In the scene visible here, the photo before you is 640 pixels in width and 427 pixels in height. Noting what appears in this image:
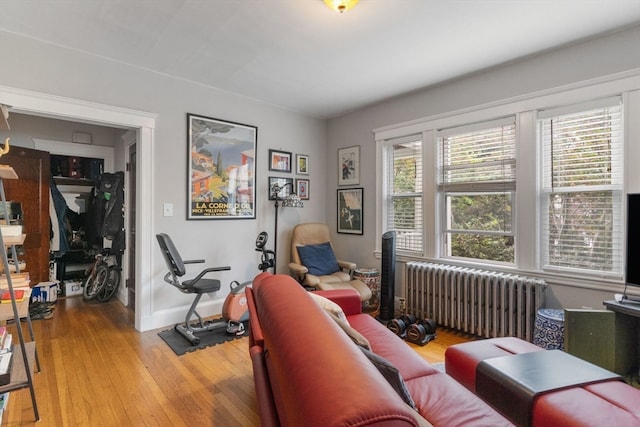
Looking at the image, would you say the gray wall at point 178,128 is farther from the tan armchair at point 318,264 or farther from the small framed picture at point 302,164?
the tan armchair at point 318,264

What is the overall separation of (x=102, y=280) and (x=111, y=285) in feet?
0.42

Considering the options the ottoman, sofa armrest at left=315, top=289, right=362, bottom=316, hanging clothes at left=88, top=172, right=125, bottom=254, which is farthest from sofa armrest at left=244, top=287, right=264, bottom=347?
hanging clothes at left=88, top=172, right=125, bottom=254

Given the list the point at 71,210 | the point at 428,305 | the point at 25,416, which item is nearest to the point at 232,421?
the point at 25,416

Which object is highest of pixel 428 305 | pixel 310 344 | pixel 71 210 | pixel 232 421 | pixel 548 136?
pixel 548 136

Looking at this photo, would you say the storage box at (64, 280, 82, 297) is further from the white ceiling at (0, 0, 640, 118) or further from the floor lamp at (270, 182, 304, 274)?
the white ceiling at (0, 0, 640, 118)

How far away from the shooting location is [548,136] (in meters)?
2.84

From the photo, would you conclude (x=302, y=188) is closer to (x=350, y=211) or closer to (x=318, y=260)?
(x=350, y=211)

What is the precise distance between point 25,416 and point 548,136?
172 inches

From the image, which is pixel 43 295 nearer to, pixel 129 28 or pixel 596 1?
pixel 129 28

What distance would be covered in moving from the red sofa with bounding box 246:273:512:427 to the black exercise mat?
5.11 ft

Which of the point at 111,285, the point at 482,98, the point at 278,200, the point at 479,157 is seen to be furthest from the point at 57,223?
the point at 482,98

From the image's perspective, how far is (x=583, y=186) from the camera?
266cm

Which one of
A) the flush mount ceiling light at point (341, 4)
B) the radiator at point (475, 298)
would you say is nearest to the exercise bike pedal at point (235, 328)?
the radiator at point (475, 298)

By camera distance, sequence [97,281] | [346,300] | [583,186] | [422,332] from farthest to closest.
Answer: [97,281] → [422,332] → [583,186] → [346,300]
